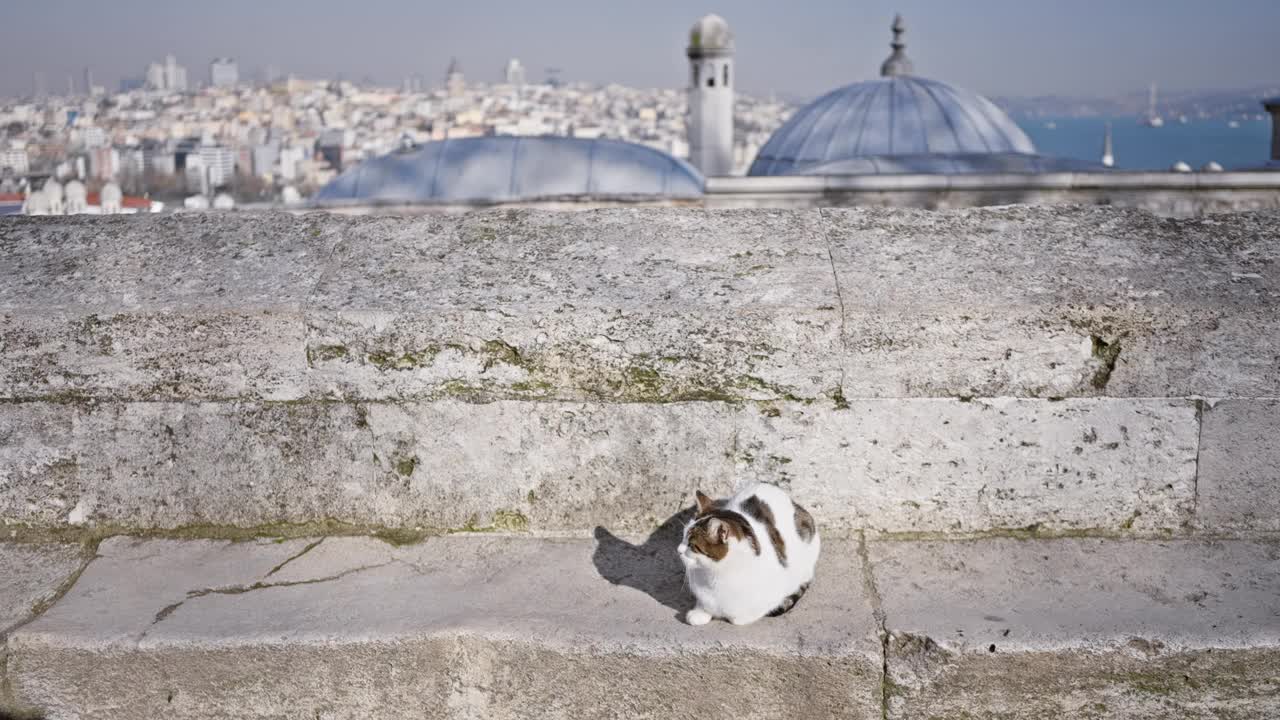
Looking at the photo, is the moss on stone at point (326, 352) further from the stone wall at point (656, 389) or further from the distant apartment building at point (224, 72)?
the distant apartment building at point (224, 72)

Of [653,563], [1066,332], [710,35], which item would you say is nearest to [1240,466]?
[1066,332]

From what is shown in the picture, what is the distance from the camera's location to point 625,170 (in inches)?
660

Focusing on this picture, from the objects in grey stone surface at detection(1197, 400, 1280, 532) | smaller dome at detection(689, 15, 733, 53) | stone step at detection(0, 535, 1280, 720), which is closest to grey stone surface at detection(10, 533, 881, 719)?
stone step at detection(0, 535, 1280, 720)

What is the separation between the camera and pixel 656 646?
6.88 ft

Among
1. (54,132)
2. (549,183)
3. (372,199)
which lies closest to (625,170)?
(549,183)

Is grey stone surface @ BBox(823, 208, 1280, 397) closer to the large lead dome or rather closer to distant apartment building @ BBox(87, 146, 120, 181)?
the large lead dome

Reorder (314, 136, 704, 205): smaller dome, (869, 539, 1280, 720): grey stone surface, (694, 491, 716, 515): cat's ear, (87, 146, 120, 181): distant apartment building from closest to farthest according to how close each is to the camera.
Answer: (869, 539, 1280, 720): grey stone surface, (694, 491, 716, 515): cat's ear, (314, 136, 704, 205): smaller dome, (87, 146, 120, 181): distant apartment building

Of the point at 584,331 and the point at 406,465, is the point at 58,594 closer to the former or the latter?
the point at 406,465

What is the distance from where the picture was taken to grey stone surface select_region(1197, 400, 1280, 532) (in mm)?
2438

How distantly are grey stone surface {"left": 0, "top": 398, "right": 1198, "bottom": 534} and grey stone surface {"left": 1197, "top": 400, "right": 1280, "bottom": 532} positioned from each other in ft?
0.14

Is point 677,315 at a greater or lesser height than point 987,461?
greater

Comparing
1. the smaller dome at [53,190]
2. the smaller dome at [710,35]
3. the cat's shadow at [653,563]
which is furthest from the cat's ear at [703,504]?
the smaller dome at [710,35]

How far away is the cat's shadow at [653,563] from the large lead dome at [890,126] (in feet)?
59.6

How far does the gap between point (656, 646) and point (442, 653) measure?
40 cm
